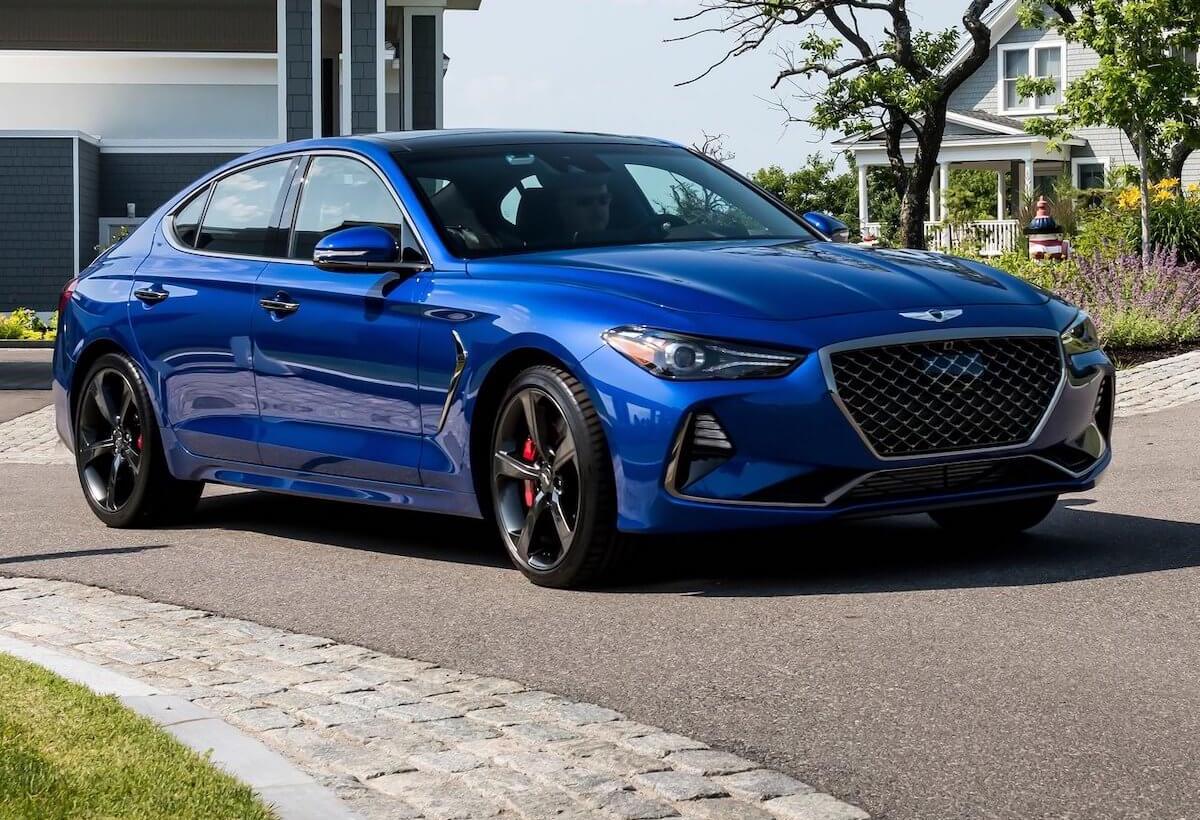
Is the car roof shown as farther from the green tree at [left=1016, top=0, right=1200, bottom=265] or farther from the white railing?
the white railing

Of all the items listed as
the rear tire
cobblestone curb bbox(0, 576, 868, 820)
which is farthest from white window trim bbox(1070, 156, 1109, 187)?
cobblestone curb bbox(0, 576, 868, 820)

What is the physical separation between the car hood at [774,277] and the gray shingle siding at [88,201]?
26.8m

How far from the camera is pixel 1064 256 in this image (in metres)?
22.4

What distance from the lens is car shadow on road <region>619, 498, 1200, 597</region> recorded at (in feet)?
22.7

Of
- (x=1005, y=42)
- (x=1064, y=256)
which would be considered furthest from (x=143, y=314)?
(x=1005, y=42)

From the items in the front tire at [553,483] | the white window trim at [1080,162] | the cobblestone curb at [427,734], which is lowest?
the cobblestone curb at [427,734]

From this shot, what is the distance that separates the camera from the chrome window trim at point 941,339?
6477 mm

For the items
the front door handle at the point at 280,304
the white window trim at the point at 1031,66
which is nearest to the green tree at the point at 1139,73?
the front door handle at the point at 280,304

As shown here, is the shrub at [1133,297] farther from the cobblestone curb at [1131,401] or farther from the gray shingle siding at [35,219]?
the gray shingle siding at [35,219]

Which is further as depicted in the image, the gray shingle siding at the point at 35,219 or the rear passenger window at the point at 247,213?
the gray shingle siding at the point at 35,219

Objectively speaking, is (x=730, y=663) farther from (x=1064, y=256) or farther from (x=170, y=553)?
(x=1064, y=256)

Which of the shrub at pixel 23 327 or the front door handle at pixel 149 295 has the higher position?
the front door handle at pixel 149 295

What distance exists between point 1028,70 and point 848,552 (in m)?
47.4

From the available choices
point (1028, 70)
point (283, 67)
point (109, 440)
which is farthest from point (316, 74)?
point (1028, 70)
